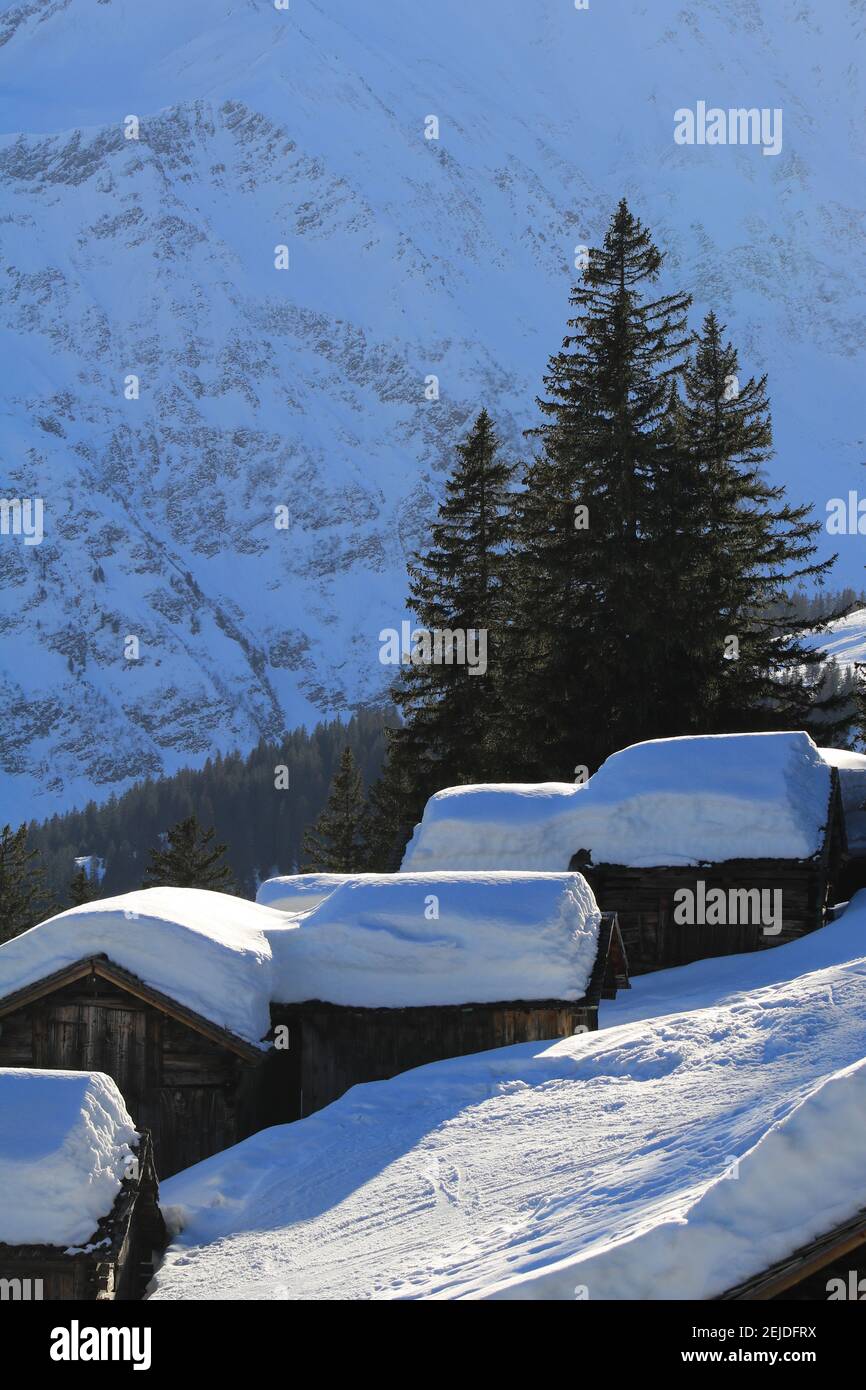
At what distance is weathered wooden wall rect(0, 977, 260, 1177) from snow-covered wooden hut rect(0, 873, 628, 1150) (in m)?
0.02

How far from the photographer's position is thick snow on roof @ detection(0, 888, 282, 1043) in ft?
69.6

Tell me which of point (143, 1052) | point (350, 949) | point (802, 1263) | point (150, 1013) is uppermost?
point (802, 1263)

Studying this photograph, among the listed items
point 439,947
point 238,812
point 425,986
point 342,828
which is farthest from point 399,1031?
point 238,812

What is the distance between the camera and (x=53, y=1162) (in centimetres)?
1516

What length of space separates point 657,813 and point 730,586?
31.4 feet

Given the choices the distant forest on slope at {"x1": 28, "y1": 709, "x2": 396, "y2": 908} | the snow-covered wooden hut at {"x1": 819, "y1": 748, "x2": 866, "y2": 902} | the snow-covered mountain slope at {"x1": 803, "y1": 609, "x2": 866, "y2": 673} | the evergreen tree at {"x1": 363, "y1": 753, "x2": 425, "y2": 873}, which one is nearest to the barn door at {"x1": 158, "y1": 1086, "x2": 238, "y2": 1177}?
the evergreen tree at {"x1": 363, "y1": 753, "x2": 425, "y2": 873}

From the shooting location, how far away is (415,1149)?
60.4ft

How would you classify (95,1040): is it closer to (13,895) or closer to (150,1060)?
(150,1060)

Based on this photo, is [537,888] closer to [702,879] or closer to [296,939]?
[296,939]

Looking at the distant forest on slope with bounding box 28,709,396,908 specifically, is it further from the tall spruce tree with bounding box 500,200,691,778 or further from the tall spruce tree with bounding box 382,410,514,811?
the tall spruce tree with bounding box 500,200,691,778

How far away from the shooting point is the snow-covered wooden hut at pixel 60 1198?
15.1 m

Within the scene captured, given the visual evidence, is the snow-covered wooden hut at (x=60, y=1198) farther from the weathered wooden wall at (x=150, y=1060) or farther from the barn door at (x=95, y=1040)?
the barn door at (x=95, y=1040)
